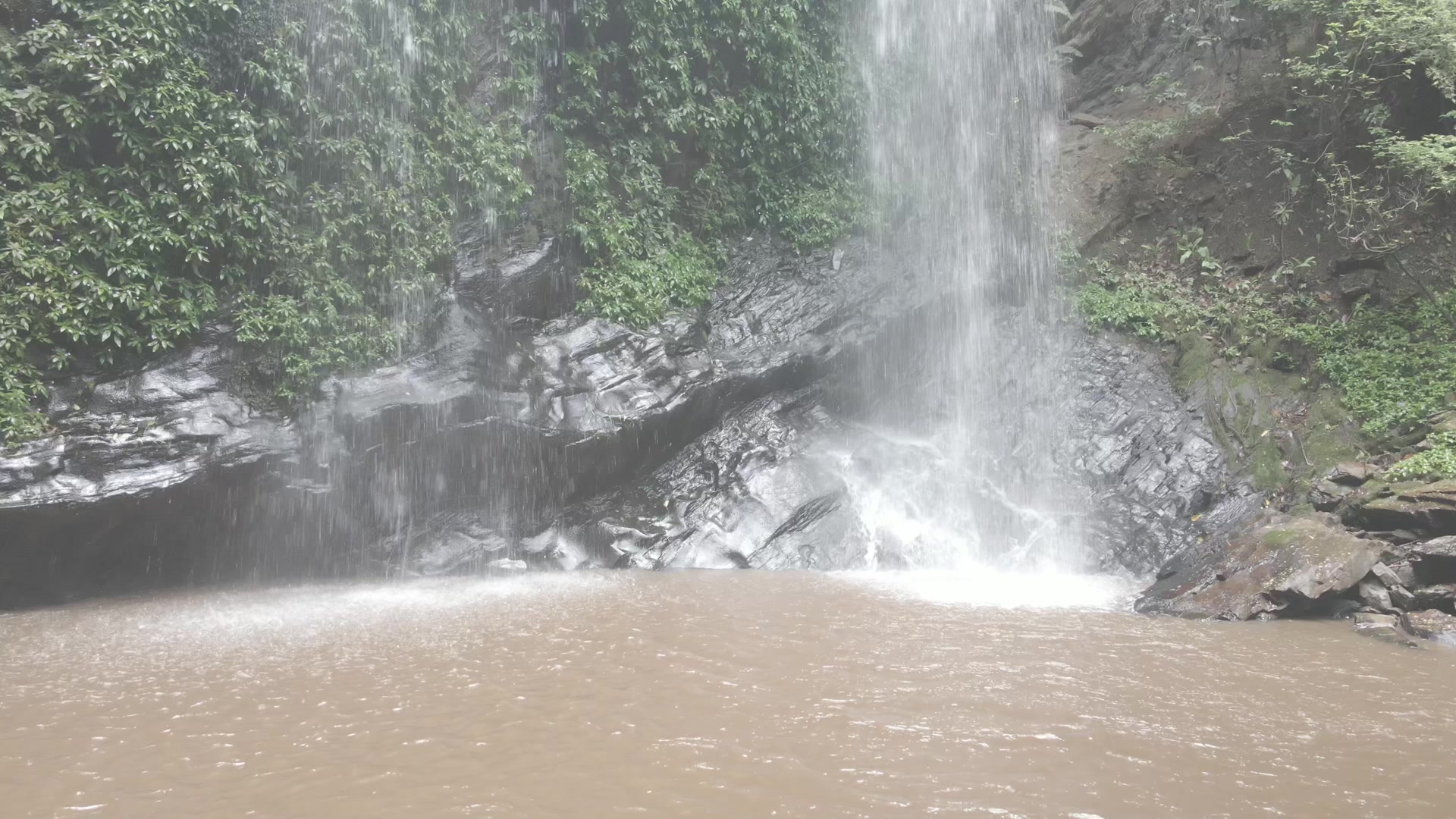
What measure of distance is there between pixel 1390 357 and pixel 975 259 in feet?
20.7

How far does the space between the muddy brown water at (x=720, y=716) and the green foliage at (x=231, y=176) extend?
3.49m

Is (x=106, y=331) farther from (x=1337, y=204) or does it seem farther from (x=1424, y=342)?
(x=1337, y=204)

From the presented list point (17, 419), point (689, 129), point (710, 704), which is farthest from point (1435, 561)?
point (17, 419)

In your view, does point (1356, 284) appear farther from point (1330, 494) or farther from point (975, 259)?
point (975, 259)

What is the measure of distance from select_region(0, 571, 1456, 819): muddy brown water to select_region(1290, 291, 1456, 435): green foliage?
4339mm

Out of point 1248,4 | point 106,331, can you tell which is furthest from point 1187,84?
point 106,331

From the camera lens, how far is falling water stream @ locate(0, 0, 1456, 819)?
359cm

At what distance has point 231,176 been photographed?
9328 mm

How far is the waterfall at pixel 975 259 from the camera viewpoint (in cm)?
1145

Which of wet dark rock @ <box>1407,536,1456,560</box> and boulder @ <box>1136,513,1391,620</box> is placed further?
boulder @ <box>1136,513,1391,620</box>

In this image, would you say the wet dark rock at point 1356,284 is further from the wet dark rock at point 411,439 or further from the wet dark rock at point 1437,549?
the wet dark rock at point 411,439

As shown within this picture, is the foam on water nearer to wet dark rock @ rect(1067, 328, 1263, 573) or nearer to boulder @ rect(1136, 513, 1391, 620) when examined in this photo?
boulder @ rect(1136, 513, 1391, 620)

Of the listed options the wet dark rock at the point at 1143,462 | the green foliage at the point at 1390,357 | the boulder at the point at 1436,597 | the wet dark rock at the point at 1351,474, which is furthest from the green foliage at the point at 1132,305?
the boulder at the point at 1436,597

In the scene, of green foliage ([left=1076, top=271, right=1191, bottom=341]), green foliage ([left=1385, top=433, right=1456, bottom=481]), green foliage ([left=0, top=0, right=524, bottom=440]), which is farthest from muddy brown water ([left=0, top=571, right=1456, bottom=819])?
green foliage ([left=1076, top=271, right=1191, bottom=341])
